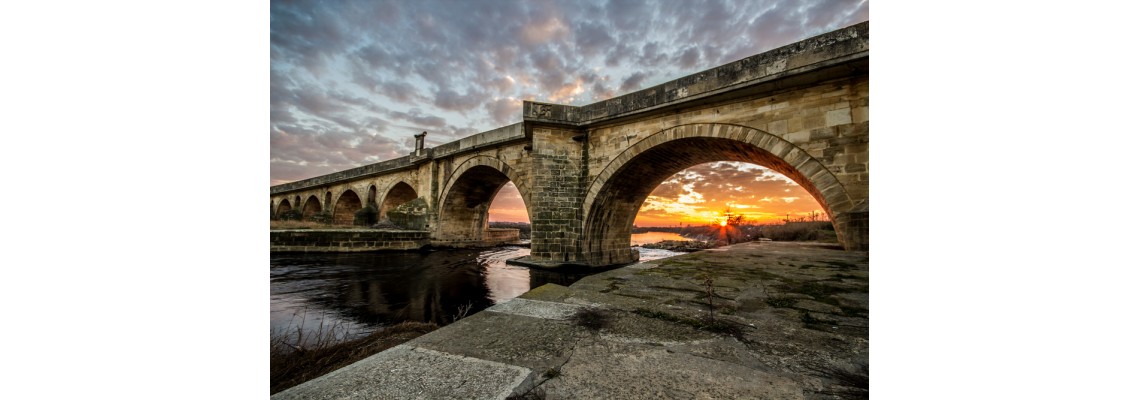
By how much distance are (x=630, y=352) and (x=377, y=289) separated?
19.8 feet

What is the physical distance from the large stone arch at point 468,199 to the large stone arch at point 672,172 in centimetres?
421

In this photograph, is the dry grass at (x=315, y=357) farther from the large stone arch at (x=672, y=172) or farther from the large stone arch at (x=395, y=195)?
the large stone arch at (x=395, y=195)

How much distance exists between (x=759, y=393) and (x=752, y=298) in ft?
6.74

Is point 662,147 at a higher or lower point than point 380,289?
higher

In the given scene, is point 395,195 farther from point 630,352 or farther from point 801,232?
point 801,232

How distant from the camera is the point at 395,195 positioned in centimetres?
1991

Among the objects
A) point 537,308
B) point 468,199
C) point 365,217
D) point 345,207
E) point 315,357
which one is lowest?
point 315,357

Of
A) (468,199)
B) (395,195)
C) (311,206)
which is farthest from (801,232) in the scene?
(311,206)

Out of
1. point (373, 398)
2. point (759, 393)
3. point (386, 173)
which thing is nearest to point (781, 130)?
point (759, 393)

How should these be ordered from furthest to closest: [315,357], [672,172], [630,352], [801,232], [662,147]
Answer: [801,232], [672,172], [662,147], [315,357], [630,352]

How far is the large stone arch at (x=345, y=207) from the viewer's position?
77.4 ft
